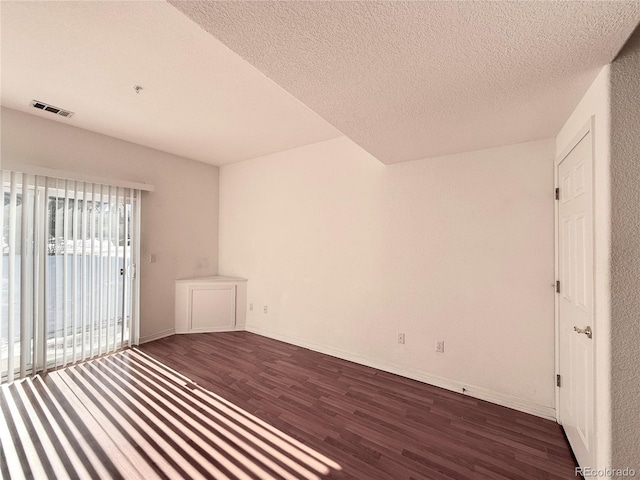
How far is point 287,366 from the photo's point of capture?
3115 mm

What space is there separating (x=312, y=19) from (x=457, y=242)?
2.33 meters

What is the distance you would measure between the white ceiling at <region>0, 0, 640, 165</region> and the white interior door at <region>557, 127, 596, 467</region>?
0.45 metres

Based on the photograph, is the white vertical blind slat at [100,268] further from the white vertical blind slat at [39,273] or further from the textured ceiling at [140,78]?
the textured ceiling at [140,78]

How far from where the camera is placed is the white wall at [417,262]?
7.71ft

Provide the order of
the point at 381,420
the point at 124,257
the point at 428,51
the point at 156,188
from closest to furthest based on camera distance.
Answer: the point at 428,51 < the point at 381,420 < the point at 124,257 < the point at 156,188

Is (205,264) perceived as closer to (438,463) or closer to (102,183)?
(102,183)

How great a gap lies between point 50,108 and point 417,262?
4.13 metres

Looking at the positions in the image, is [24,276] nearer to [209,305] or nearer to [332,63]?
[209,305]

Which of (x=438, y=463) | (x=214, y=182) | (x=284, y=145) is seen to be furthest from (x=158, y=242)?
(x=438, y=463)

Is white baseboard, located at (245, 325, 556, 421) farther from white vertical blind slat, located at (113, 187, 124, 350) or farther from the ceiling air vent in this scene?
the ceiling air vent

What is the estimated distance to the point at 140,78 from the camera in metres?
2.20

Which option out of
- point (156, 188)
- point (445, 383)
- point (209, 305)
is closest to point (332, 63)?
point (445, 383)

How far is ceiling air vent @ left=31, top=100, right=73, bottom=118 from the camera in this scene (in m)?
2.61

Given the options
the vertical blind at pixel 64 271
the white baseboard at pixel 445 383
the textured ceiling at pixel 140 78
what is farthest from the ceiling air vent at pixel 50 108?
the white baseboard at pixel 445 383
